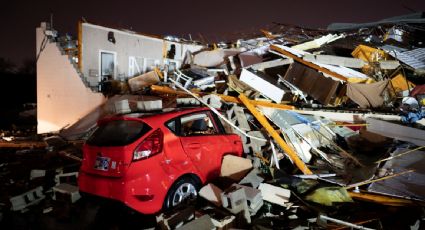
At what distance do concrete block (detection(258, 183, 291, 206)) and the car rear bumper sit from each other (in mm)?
1676

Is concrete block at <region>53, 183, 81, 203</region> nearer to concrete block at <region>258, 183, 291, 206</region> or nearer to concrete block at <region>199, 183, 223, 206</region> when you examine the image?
concrete block at <region>199, 183, 223, 206</region>

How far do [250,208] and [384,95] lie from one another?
5350mm

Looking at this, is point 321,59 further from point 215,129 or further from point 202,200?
point 202,200

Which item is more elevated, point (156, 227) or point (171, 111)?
point (171, 111)

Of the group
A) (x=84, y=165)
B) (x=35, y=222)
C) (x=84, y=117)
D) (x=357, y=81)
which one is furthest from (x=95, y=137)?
(x=84, y=117)

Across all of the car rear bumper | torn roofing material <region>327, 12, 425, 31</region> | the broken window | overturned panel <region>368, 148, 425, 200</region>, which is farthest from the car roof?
torn roofing material <region>327, 12, 425, 31</region>

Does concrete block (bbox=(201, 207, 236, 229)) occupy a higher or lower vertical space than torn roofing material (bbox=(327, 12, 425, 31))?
lower

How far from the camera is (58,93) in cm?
1430

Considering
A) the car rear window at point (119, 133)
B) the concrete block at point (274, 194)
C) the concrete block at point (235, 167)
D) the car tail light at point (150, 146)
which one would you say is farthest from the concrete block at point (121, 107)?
the concrete block at point (274, 194)

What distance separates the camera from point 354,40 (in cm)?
1216

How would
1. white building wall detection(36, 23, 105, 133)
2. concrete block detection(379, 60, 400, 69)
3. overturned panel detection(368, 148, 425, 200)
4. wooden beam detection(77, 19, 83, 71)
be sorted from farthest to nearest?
wooden beam detection(77, 19, 83, 71), white building wall detection(36, 23, 105, 133), concrete block detection(379, 60, 400, 69), overturned panel detection(368, 148, 425, 200)

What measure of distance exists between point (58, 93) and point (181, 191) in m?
11.5

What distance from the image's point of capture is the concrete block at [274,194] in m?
5.16

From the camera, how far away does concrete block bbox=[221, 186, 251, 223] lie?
456 cm
